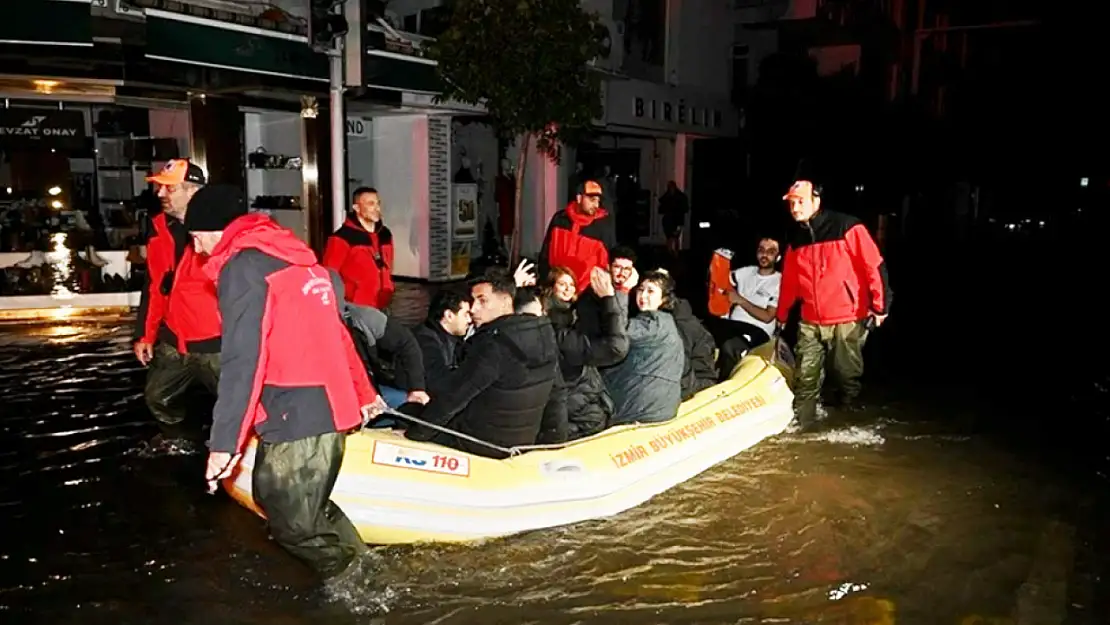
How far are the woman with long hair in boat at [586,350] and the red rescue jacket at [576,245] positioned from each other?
47.0 inches

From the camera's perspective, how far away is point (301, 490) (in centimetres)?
429

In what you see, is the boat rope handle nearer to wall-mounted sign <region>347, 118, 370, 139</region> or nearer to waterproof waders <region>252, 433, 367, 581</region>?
waterproof waders <region>252, 433, 367, 581</region>

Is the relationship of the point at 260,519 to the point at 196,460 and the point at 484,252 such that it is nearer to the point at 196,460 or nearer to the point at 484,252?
the point at 196,460

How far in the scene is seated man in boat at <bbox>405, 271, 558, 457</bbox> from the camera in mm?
5312

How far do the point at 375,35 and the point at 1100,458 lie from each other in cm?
1014

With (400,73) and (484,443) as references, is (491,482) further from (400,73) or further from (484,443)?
(400,73)

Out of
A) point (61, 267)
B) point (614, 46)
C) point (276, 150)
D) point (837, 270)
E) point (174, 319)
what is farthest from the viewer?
point (614, 46)

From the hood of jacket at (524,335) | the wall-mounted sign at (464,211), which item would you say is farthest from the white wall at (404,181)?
the hood of jacket at (524,335)

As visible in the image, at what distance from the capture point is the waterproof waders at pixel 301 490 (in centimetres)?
425

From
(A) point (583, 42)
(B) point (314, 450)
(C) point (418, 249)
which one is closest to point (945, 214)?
(C) point (418, 249)

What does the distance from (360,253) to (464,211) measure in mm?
9337

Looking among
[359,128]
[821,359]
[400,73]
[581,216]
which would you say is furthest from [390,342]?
[359,128]

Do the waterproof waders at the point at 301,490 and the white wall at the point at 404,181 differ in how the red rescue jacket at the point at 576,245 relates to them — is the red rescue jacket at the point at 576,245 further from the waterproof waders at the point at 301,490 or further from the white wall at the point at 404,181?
the white wall at the point at 404,181

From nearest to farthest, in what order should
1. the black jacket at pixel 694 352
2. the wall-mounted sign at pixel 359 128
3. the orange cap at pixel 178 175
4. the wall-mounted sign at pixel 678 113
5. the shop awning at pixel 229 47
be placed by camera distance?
1. the orange cap at pixel 178 175
2. the black jacket at pixel 694 352
3. the shop awning at pixel 229 47
4. the wall-mounted sign at pixel 359 128
5. the wall-mounted sign at pixel 678 113
